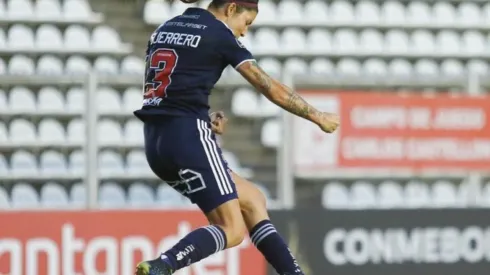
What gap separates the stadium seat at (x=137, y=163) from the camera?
9133 millimetres

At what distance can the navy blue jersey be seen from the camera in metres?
5.68

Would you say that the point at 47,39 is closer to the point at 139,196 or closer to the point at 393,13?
the point at 139,196

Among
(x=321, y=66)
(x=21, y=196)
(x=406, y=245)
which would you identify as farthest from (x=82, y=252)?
(x=321, y=66)

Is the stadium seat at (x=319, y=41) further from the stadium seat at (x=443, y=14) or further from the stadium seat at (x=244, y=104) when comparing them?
the stadium seat at (x=244, y=104)

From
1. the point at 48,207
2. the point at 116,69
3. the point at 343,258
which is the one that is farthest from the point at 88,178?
the point at 116,69

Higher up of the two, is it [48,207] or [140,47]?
[140,47]

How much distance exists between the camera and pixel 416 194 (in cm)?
1024

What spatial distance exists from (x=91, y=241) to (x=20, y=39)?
301 centimetres

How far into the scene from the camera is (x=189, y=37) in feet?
18.7

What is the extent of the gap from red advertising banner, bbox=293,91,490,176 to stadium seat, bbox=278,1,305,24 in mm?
2794

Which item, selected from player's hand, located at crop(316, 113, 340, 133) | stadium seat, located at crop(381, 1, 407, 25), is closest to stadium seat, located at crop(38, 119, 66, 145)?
stadium seat, located at crop(381, 1, 407, 25)

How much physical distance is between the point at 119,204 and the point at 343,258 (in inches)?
67.7

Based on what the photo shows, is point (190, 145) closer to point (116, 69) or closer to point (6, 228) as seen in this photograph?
point (6, 228)

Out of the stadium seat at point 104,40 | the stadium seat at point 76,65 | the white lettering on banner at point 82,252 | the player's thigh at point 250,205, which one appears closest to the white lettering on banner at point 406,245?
the white lettering on banner at point 82,252
